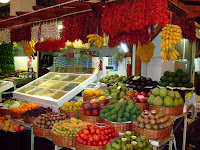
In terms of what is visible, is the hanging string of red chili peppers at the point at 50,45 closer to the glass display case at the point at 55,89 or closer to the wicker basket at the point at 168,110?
the glass display case at the point at 55,89

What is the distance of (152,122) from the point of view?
9.51 ft

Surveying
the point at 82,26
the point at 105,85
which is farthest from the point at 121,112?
the point at 105,85

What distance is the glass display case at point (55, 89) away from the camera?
4.96m

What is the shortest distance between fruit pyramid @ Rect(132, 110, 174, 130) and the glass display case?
2.37m

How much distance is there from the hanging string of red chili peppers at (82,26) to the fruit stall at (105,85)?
0.8 inches

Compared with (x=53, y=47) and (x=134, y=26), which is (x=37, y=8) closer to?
(x=53, y=47)

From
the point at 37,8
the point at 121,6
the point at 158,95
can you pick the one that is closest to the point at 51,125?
the point at 158,95

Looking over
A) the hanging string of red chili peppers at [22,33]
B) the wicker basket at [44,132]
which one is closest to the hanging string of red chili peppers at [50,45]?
the hanging string of red chili peppers at [22,33]

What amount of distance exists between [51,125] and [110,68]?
3.59 meters

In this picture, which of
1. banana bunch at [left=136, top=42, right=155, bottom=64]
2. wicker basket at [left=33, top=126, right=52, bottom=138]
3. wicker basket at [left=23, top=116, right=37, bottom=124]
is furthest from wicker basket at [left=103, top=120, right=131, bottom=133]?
banana bunch at [left=136, top=42, right=155, bottom=64]

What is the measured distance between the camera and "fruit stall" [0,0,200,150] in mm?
2916

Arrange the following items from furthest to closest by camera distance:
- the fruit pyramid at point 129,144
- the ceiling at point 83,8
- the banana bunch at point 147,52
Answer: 1. the banana bunch at point 147,52
2. the ceiling at point 83,8
3. the fruit pyramid at point 129,144

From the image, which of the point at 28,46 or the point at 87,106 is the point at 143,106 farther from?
the point at 28,46

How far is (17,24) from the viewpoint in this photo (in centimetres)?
584
